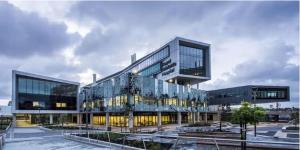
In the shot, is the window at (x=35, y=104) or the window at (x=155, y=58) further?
the window at (x=155, y=58)

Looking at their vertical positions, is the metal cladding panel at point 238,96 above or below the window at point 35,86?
below

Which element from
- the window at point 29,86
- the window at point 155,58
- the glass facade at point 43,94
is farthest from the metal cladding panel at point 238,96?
the window at point 29,86

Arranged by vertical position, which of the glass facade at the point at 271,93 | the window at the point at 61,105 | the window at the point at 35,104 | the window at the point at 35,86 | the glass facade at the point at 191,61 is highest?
the glass facade at the point at 191,61

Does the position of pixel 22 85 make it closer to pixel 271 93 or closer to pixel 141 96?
pixel 141 96

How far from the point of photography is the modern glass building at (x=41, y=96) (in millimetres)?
71562

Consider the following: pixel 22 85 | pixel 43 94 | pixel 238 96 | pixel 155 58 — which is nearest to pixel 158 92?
pixel 155 58

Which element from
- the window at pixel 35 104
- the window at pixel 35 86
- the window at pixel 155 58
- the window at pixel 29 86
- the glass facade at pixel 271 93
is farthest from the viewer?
the glass facade at pixel 271 93

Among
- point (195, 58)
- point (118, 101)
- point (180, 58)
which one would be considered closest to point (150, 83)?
point (118, 101)

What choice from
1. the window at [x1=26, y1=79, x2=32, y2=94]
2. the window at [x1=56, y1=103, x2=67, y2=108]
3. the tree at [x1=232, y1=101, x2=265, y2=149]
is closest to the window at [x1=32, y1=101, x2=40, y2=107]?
the window at [x1=26, y1=79, x2=32, y2=94]

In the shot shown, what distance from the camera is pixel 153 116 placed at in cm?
6944

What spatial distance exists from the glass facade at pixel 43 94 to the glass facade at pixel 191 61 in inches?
1249

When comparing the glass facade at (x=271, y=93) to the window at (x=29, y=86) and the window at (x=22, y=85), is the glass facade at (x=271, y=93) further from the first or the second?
the window at (x=22, y=85)

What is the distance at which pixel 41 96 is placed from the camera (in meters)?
76.1

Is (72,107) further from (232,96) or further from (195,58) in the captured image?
(232,96)
